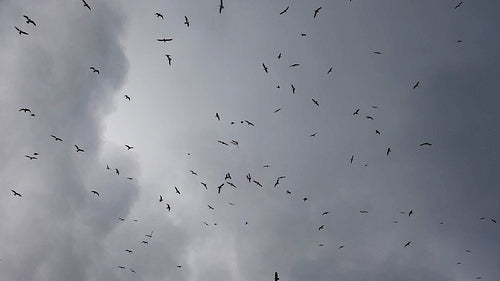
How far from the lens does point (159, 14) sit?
40062mm

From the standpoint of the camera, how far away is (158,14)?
40.1 meters

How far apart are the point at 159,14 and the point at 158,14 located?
0.14 metres
